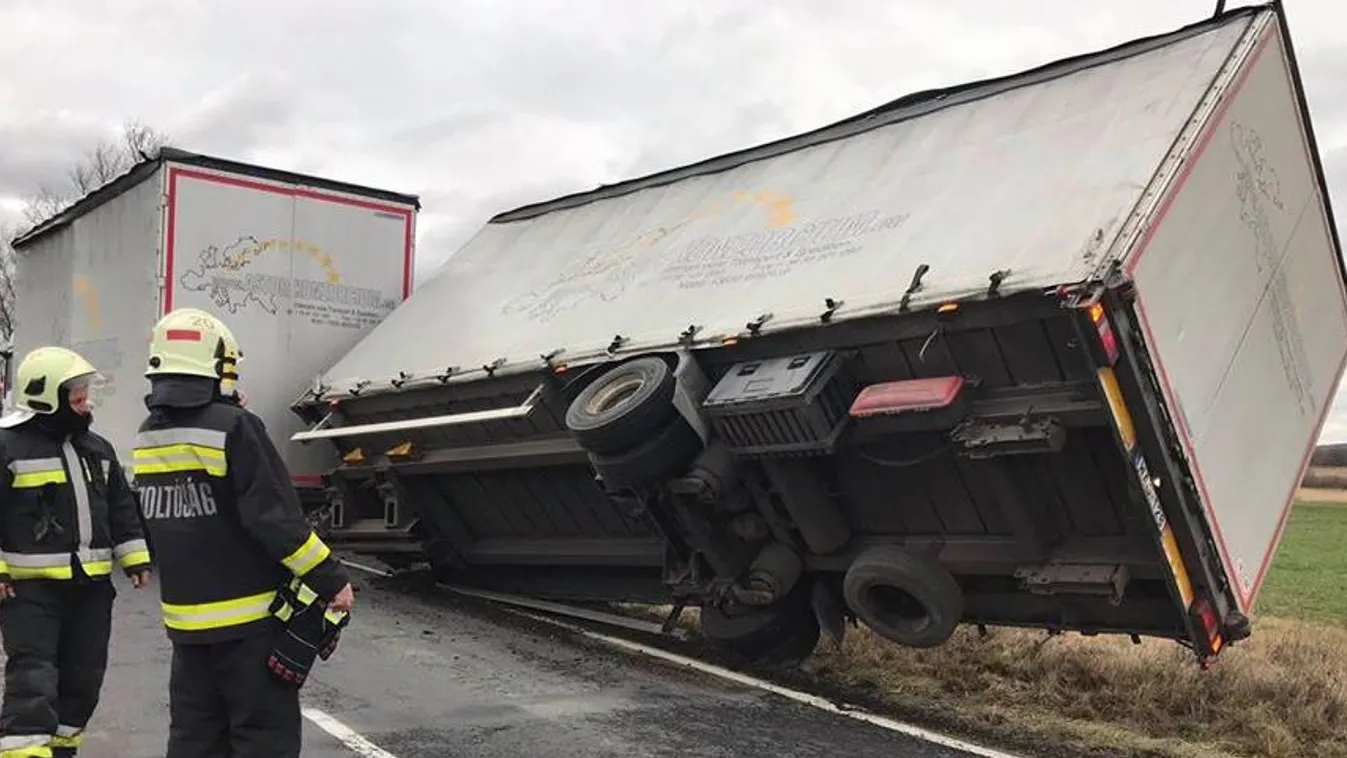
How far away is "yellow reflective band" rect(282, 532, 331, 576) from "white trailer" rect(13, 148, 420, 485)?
6653mm

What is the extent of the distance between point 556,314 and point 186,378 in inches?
173

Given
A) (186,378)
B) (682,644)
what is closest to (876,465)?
(682,644)

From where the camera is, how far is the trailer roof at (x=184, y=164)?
9.75m

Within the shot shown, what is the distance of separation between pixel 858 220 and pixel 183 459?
401cm

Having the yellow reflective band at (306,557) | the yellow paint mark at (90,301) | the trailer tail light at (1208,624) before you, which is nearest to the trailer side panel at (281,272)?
the yellow paint mark at (90,301)

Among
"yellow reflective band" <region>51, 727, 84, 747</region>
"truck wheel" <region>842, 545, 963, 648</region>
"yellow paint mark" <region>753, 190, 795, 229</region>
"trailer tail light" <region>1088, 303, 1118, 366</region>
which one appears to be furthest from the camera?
"yellow paint mark" <region>753, 190, 795, 229</region>

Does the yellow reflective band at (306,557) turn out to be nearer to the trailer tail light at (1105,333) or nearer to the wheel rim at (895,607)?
the trailer tail light at (1105,333)

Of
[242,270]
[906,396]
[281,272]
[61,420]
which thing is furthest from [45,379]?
[281,272]

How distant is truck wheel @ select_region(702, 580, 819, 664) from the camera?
6.82 m

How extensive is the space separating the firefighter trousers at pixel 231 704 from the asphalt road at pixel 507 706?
1.34 metres

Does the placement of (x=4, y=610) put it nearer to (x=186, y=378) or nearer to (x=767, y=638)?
(x=186, y=378)

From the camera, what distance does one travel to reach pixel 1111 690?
21.3 ft

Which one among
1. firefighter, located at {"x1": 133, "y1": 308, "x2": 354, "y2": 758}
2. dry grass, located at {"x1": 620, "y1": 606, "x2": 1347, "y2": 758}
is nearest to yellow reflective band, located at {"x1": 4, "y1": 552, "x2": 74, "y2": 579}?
firefighter, located at {"x1": 133, "y1": 308, "x2": 354, "y2": 758}

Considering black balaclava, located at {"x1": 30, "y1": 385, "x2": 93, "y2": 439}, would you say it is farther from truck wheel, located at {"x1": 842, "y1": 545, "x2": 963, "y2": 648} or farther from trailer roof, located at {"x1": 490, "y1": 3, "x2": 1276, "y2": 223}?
trailer roof, located at {"x1": 490, "y1": 3, "x2": 1276, "y2": 223}
